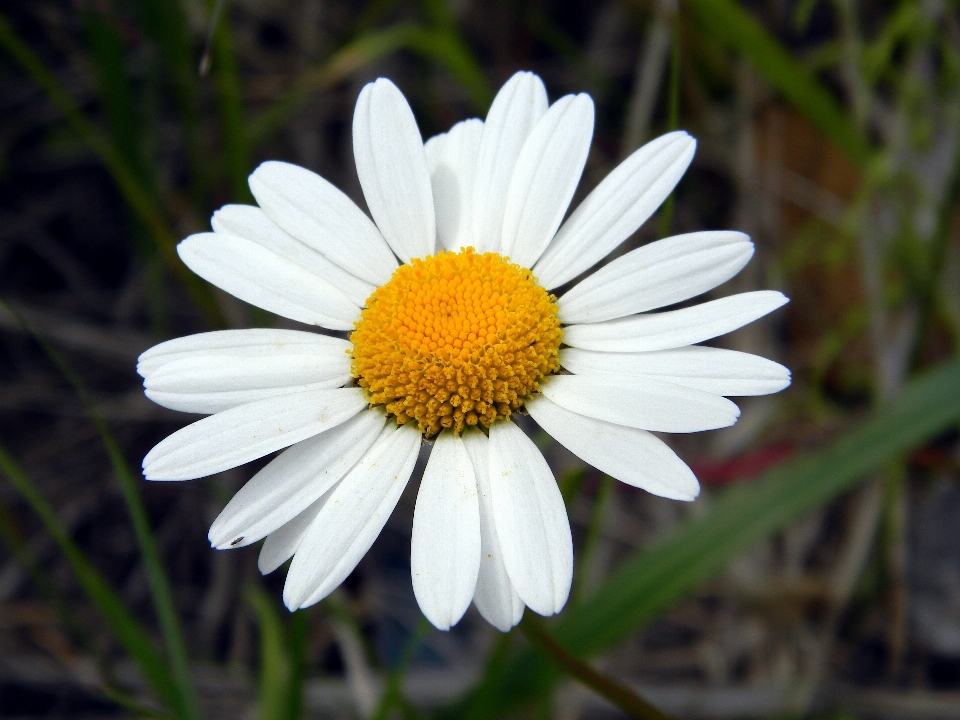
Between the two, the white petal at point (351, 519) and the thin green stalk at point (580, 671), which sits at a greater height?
the white petal at point (351, 519)

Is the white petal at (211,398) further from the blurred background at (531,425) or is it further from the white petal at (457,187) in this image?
the blurred background at (531,425)

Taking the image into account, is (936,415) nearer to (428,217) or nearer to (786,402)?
(786,402)

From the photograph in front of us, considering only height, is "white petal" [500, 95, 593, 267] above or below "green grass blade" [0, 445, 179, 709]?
above

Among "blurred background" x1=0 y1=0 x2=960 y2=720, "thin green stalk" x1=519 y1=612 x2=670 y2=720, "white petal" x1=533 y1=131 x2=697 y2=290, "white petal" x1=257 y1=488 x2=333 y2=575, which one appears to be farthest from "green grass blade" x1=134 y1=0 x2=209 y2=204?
"thin green stalk" x1=519 y1=612 x2=670 y2=720

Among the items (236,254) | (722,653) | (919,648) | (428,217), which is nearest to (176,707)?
(236,254)

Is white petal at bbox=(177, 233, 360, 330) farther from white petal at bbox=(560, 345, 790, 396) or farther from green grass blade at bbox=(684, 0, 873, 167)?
green grass blade at bbox=(684, 0, 873, 167)

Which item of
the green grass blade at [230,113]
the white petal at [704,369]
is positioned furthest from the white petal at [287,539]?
the green grass blade at [230,113]
